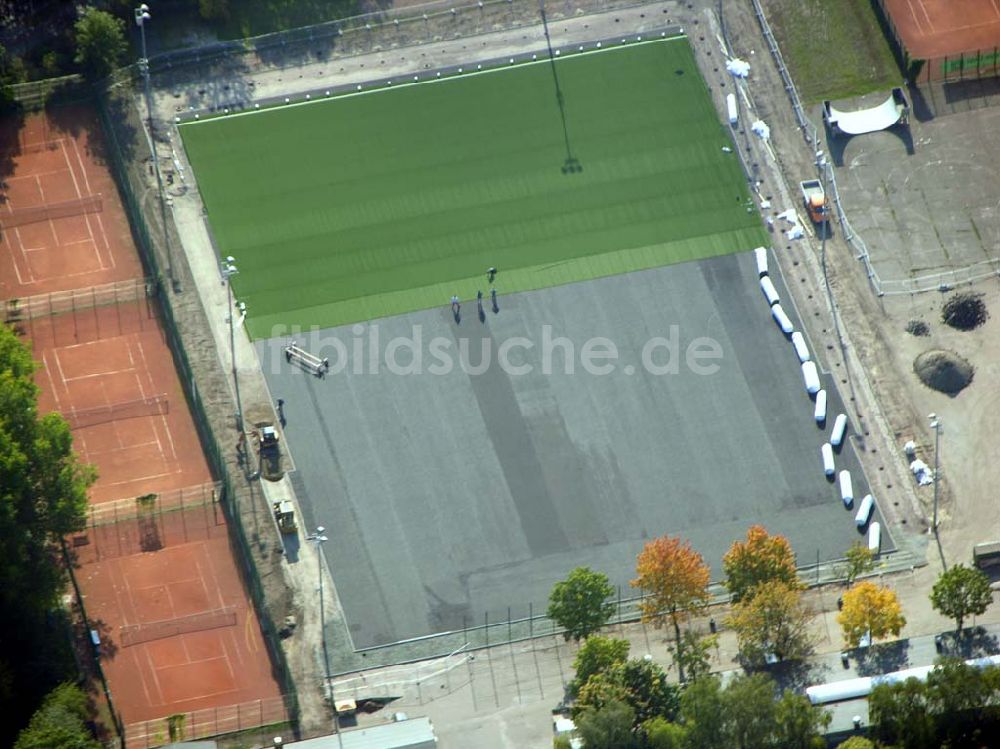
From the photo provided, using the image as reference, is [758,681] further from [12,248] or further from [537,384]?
[12,248]

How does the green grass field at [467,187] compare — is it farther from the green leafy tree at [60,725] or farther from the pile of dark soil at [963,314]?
the green leafy tree at [60,725]

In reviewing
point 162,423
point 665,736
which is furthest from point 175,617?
point 665,736

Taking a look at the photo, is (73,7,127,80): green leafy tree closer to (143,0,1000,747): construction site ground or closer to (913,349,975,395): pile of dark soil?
(143,0,1000,747): construction site ground

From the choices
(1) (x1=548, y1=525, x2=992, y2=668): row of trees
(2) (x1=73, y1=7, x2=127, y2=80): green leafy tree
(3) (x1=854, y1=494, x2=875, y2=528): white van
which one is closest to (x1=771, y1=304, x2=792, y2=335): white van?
(3) (x1=854, y1=494, x2=875, y2=528): white van

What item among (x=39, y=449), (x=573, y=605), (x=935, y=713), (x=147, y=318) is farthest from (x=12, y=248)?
(x=935, y=713)

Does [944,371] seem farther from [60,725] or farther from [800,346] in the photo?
[60,725]

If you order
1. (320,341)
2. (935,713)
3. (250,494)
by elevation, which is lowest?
(935,713)
